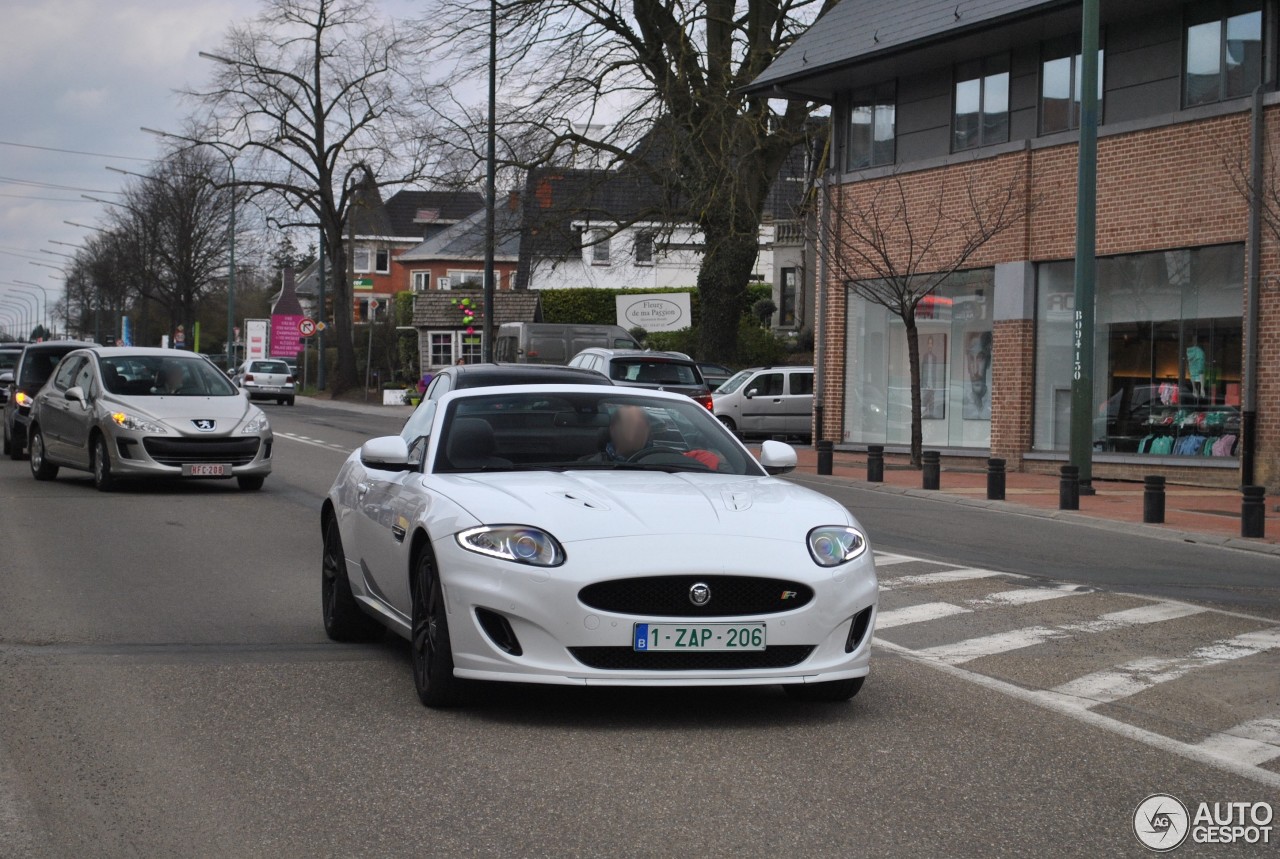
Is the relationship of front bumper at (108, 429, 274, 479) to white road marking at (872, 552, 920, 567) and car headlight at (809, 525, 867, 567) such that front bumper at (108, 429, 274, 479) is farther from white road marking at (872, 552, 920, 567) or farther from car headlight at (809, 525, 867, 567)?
car headlight at (809, 525, 867, 567)

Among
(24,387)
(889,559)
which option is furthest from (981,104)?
(24,387)

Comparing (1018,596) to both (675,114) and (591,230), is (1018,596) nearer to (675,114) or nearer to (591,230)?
(675,114)

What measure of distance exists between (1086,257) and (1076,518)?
13.0ft

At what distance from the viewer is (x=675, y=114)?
112 ft

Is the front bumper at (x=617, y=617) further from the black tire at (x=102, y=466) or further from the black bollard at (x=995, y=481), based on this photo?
the black bollard at (x=995, y=481)

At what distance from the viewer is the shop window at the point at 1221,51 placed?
70.4ft

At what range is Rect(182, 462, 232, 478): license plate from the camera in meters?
17.8

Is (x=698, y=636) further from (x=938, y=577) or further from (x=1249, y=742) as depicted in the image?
(x=938, y=577)

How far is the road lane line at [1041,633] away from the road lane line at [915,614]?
59cm

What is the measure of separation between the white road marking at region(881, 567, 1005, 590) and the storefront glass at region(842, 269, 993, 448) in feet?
48.0

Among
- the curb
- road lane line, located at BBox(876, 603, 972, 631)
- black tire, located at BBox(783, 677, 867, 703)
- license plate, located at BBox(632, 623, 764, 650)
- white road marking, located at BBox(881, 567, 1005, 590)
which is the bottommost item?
the curb

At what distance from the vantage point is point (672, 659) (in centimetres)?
620

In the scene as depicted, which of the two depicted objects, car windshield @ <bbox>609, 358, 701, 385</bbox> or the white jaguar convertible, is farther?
car windshield @ <bbox>609, 358, 701, 385</bbox>

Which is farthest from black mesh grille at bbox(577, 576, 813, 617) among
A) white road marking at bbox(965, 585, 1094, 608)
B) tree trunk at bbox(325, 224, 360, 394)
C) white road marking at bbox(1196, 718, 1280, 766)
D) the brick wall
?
tree trunk at bbox(325, 224, 360, 394)
